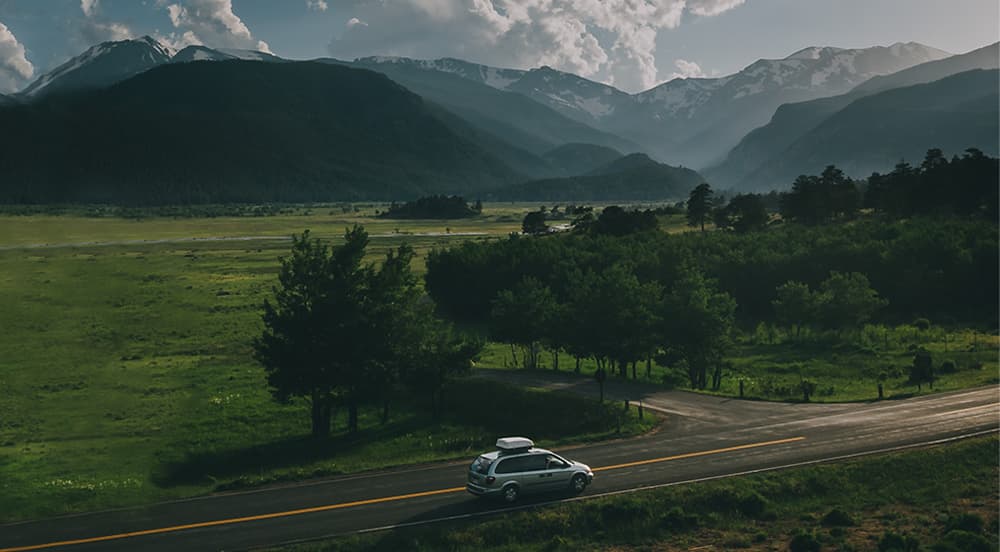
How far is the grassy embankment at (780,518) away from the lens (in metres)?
34.4

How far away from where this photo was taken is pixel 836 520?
125 feet

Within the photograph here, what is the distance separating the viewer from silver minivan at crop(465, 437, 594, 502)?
120 ft

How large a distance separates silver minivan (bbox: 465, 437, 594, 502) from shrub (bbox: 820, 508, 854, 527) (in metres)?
11.6

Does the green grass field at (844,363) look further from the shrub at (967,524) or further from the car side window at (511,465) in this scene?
the car side window at (511,465)

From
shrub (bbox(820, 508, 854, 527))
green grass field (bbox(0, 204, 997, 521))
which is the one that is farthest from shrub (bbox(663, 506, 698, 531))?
green grass field (bbox(0, 204, 997, 521))

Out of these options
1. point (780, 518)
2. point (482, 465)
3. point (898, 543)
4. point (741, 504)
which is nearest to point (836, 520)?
point (780, 518)

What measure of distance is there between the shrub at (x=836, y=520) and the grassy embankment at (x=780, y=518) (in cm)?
5

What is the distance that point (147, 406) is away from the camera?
62.7 metres

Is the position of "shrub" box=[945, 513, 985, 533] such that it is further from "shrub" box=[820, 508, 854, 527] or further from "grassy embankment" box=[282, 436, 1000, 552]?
"shrub" box=[820, 508, 854, 527]

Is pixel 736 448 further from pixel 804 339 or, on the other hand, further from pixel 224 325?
Answer: pixel 224 325

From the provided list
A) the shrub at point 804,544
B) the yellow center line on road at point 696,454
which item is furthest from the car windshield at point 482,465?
the shrub at point 804,544

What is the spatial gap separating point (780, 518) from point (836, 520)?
102 inches

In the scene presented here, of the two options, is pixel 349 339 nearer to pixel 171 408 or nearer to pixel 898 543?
pixel 171 408

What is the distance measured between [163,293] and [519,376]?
73281mm
